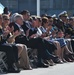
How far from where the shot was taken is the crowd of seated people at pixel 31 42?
33.7 ft

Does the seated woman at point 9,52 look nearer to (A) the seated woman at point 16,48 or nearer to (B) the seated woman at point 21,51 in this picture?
(A) the seated woman at point 16,48

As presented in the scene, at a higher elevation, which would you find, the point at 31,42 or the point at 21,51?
the point at 31,42

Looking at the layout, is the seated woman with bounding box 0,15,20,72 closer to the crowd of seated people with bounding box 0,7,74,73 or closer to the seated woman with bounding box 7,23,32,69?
the crowd of seated people with bounding box 0,7,74,73

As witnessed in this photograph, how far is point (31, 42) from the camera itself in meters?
11.3

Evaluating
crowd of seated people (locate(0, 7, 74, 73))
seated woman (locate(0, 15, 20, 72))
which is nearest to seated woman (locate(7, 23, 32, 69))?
crowd of seated people (locate(0, 7, 74, 73))

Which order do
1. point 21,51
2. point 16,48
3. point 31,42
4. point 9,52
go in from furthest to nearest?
point 31,42, point 21,51, point 16,48, point 9,52

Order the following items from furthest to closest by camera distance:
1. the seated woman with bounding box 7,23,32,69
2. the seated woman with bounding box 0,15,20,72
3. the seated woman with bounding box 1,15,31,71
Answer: the seated woman with bounding box 7,23,32,69 → the seated woman with bounding box 1,15,31,71 → the seated woman with bounding box 0,15,20,72

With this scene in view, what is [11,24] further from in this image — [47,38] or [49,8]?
[49,8]

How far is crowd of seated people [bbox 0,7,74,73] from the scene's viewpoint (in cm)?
1027

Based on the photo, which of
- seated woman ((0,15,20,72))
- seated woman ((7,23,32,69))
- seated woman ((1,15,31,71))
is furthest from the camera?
seated woman ((7,23,32,69))

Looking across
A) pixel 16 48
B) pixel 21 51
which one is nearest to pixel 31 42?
pixel 21 51

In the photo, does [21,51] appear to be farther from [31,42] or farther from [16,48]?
[31,42]

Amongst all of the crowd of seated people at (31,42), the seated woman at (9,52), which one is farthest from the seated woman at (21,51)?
the seated woman at (9,52)

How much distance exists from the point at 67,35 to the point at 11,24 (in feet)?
11.6
